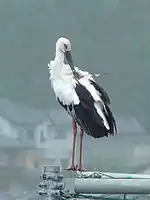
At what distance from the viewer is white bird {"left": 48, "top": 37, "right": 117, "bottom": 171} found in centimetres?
184

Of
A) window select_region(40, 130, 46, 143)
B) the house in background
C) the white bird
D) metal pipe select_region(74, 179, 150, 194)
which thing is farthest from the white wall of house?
metal pipe select_region(74, 179, 150, 194)

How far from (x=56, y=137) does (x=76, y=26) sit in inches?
20.0

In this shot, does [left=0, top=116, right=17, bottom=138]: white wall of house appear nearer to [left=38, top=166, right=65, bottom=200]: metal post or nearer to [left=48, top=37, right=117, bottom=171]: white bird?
[left=48, top=37, right=117, bottom=171]: white bird

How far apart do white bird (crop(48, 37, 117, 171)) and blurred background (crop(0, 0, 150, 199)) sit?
421 millimetres

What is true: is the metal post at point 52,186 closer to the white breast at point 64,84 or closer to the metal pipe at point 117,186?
the metal pipe at point 117,186

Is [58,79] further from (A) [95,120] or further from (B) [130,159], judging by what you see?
(B) [130,159]

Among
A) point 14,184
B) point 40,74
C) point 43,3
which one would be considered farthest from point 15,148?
point 43,3

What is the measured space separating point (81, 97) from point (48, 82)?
644mm

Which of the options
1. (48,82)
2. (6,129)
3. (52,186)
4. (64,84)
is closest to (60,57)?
(64,84)

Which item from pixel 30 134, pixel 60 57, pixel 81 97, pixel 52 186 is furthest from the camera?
pixel 30 134

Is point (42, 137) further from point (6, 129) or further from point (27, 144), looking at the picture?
point (6, 129)

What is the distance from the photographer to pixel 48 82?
2508 mm

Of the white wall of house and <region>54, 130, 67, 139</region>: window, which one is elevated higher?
the white wall of house

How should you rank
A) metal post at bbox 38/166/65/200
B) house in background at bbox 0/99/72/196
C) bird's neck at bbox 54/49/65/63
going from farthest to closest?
house in background at bbox 0/99/72/196 → bird's neck at bbox 54/49/65/63 → metal post at bbox 38/166/65/200
